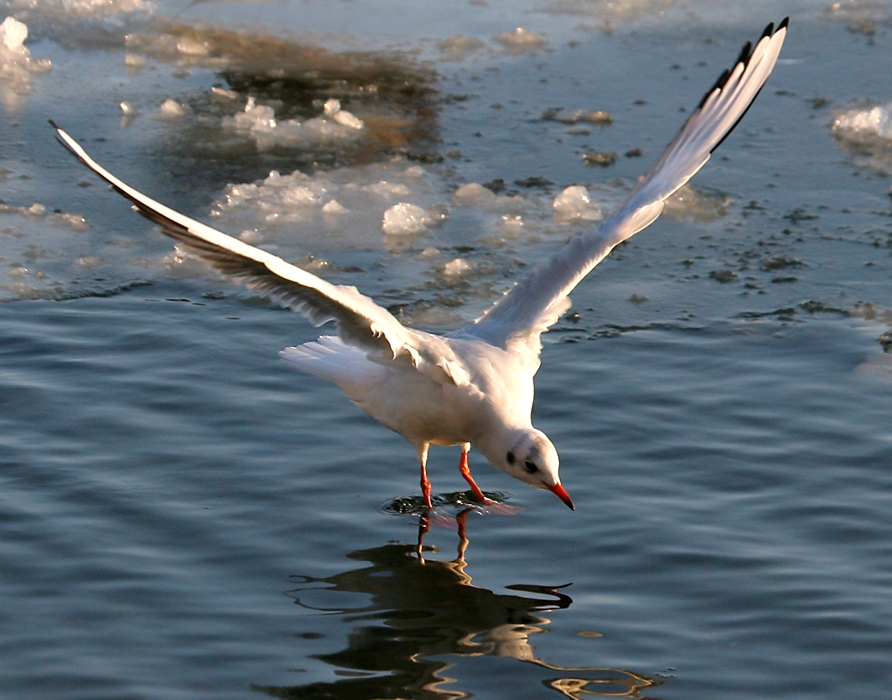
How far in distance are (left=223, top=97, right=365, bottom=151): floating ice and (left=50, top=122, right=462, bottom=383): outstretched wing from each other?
4.33m

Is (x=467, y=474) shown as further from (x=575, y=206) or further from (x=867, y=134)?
(x=867, y=134)

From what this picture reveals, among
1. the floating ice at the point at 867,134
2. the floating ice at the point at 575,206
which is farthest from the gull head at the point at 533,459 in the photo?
the floating ice at the point at 867,134

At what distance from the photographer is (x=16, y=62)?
10.7 m

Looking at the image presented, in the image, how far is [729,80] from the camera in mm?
6375

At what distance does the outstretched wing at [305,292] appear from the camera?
4.33m

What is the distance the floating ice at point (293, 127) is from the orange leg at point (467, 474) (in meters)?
4.12

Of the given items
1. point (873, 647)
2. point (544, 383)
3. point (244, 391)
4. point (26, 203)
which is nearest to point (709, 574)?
point (873, 647)

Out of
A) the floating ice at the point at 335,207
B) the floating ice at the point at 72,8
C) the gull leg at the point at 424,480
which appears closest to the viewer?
the gull leg at the point at 424,480

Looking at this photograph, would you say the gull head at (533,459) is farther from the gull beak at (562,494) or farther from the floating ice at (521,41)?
the floating ice at (521,41)

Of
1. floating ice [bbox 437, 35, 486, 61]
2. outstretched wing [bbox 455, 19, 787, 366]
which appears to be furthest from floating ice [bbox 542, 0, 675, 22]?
outstretched wing [bbox 455, 19, 787, 366]

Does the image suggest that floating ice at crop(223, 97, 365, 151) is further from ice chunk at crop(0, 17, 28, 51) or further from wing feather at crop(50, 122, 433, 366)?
wing feather at crop(50, 122, 433, 366)

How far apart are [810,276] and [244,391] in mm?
3302

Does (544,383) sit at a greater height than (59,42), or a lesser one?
lesser

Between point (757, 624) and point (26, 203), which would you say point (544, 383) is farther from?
point (26, 203)
